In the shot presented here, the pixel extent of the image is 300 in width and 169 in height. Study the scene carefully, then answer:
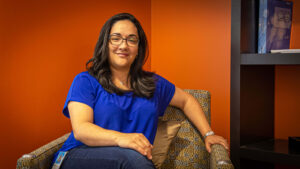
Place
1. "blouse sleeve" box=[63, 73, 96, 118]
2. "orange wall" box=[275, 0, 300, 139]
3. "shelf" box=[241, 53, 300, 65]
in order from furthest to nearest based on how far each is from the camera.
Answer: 1. "orange wall" box=[275, 0, 300, 139]
2. "shelf" box=[241, 53, 300, 65]
3. "blouse sleeve" box=[63, 73, 96, 118]

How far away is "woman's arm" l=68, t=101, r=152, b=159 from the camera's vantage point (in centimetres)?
139

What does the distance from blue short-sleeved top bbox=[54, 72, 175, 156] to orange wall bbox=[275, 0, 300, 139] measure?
98cm

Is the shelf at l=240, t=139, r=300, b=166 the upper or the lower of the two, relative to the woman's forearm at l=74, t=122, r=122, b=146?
lower

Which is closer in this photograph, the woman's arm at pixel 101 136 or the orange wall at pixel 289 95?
the woman's arm at pixel 101 136

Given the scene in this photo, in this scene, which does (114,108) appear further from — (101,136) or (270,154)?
(270,154)

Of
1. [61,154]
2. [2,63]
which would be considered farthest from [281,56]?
[2,63]

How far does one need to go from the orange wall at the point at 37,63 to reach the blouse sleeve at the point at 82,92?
0.40 metres

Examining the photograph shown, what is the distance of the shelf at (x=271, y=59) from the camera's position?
5.39 ft

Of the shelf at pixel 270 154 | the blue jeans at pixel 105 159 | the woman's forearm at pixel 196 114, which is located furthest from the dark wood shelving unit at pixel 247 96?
the blue jeans at pixel 105 159

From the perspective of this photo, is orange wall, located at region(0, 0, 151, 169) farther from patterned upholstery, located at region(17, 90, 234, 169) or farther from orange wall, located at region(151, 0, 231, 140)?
orange wall, located at region(151, 0, 231, 140)

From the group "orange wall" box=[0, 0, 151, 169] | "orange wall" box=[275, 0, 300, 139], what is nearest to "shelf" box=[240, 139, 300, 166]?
"orange wall" box=[275, 0, 300, 139]

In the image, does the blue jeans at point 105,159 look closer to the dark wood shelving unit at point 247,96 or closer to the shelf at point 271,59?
the dark wood shelving unit at point 247,96

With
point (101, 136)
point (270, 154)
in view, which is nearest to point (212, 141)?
point (270, 154)

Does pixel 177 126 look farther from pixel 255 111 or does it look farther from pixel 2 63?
pixel 2 63
